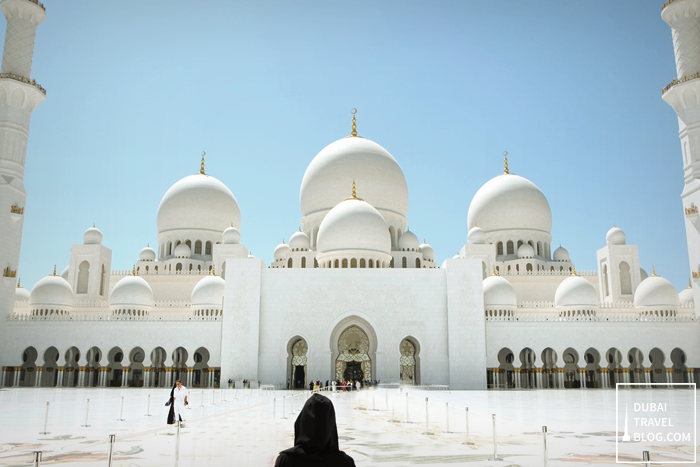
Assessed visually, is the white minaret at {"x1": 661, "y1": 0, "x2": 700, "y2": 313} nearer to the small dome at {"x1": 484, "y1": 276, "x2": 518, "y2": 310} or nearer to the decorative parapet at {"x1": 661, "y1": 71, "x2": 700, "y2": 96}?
the decorative parapet at {"x1": 661, "y1": 71, "x2": 700, "y2": 96}

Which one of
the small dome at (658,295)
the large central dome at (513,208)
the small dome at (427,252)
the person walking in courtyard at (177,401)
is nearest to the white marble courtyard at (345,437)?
the person walking in courtyard at (177,401)

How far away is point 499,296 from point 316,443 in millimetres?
23758

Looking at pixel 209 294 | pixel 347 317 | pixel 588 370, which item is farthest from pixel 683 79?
pixel 209 294

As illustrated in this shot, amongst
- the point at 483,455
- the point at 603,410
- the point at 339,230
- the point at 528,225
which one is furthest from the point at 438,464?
the point at 528,225

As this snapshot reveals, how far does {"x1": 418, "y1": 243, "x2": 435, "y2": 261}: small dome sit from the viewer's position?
92.8 feet

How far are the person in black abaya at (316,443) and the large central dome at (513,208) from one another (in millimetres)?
30760

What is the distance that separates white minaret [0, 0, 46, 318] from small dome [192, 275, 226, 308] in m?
7.07

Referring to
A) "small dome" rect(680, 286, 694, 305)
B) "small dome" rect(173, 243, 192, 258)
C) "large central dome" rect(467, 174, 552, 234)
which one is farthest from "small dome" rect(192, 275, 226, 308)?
"small dome" rect(680, 286, 694, 305)

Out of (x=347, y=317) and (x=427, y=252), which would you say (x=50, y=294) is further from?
(x=427, y=252)

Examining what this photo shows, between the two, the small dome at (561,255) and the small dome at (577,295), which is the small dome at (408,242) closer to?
the small dome at (577,295)

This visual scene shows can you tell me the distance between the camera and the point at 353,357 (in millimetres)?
22984

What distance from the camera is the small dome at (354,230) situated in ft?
78.4

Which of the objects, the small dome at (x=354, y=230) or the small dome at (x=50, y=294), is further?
the small dome at (x=50, y=294)

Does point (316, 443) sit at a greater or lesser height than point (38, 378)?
greater
